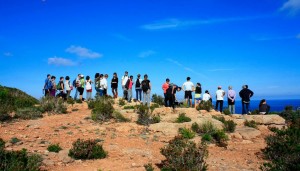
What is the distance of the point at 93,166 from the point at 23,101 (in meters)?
14.7

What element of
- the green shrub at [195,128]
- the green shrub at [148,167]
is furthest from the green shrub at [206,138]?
the green shrub at [148,167]

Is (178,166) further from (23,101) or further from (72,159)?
(23,101)

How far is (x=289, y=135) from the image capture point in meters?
14.8

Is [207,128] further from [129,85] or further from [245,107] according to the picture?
[129,85]

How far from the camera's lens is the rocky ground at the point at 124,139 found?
1179cm

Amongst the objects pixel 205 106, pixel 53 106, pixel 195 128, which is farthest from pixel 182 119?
pixel 53 106

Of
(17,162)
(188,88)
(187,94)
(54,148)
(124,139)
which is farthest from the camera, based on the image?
(187,94)

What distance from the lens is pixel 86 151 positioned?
39.5 feet

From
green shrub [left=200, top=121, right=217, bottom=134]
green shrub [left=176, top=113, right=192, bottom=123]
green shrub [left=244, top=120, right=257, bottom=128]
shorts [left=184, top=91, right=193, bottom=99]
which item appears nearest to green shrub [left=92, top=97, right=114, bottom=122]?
green shrub [left=176, top=113, right=192, bottom=123]

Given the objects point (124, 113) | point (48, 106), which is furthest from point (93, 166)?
point (48, 106)

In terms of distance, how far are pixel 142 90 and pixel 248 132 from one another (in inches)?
351

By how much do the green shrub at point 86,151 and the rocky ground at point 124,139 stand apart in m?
0.27

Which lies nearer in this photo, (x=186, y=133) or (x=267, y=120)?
(x=186, y=133)

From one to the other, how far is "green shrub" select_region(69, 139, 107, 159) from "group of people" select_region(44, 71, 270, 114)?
10.3 metres
